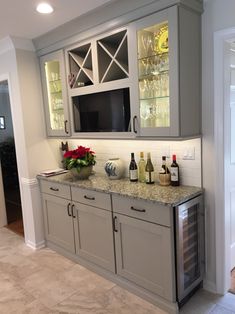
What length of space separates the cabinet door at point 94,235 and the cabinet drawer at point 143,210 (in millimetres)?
172

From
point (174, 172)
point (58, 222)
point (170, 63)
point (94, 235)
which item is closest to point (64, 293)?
point (94, 235)

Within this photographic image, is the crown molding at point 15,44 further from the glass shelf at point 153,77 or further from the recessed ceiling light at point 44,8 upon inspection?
the glass shelf at point 153,77

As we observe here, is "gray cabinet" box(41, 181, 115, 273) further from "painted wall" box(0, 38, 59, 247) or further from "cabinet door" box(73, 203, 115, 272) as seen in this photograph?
"painted wall" box(0, 38, 59, 247)

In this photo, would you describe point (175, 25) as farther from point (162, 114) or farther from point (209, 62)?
point (162, 114)

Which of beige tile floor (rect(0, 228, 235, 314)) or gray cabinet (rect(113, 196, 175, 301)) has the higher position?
gray cabinet (rect(113, 196, 175, 301))

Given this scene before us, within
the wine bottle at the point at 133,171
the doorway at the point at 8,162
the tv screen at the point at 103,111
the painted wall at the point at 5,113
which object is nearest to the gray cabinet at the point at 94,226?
the wine bottle at the point at 133,171

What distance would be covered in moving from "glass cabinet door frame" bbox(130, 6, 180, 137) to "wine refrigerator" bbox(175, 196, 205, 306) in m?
0.64

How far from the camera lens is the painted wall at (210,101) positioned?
2104 mm

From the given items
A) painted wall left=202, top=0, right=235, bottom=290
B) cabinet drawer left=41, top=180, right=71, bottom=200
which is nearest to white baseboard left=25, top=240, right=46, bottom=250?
cabinet drawer left=41, top=180, right=71, bottom=200

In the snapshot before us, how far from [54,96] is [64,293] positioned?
2174 millimetres

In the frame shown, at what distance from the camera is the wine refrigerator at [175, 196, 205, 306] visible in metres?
2.14

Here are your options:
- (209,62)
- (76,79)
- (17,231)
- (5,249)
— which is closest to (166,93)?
Result: (209,62)

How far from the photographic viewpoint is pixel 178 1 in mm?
2002

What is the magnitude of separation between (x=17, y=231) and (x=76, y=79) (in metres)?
2.50
